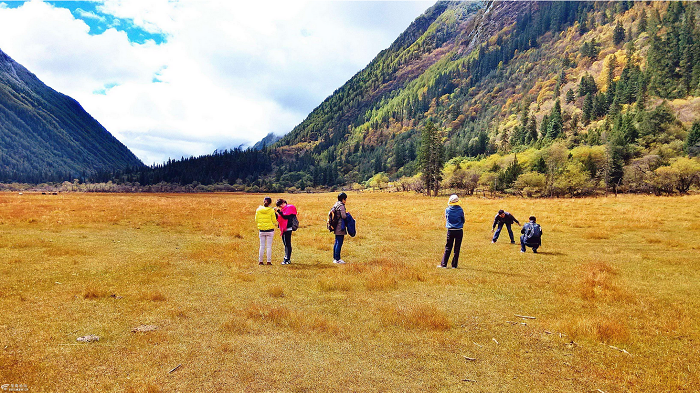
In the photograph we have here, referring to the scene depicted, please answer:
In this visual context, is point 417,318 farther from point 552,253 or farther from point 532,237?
point 552,253

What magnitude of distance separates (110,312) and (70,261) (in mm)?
7116

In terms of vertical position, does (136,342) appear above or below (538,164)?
below

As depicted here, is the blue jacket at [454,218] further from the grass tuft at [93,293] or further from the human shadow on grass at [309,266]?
the grass tuft at [93,293]

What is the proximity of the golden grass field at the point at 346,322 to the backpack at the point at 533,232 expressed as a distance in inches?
43.9

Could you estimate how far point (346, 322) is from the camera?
24.7ft

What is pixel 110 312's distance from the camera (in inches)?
308

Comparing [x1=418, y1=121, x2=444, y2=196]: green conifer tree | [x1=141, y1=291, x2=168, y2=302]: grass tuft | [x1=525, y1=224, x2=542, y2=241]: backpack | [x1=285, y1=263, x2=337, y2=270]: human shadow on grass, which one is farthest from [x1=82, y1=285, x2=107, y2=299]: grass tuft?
[x1=418, y1=121, x2=444, y2=196]: green conifer tree

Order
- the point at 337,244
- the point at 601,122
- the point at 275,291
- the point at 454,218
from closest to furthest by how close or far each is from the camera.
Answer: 1. the point at 275,291
2. the point at 454,218
3. the point at 337,244
4. the point at 601,122

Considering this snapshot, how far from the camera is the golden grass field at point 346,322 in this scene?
17.1 feet

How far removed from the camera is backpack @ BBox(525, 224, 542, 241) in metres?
16.3

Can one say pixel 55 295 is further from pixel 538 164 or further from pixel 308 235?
pixel 538 164

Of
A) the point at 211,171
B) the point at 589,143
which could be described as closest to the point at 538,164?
the point at 589,143

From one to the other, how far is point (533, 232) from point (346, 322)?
42.1ft

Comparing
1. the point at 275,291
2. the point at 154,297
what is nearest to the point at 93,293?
the point at 154,297
